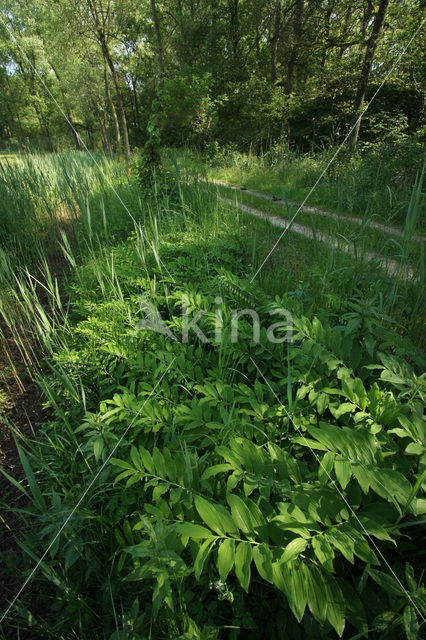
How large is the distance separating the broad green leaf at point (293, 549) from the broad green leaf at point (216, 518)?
0.12m

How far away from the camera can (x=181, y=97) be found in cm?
1263

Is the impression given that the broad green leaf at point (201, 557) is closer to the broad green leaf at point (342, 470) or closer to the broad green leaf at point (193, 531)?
the broad green leaf at point (193, 531)

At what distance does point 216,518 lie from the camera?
0.69m

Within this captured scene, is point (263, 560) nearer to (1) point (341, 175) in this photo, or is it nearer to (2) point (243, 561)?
(2) point (243, 561)

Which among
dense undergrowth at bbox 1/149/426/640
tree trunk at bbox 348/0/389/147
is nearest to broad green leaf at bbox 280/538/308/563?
dense undergrowth at bbox 1/149/426/640

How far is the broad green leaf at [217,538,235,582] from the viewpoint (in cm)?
61

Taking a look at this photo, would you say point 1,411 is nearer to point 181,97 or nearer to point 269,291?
point 269,291

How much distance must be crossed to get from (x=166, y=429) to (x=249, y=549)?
1.78 ft

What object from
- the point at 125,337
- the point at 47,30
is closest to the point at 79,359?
the point at 125,337

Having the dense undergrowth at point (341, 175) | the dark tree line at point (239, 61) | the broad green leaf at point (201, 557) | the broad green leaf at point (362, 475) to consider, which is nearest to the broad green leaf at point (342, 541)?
the broad green leaf at point (362, 475)

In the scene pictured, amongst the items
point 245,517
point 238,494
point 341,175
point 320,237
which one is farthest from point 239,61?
point 245,517

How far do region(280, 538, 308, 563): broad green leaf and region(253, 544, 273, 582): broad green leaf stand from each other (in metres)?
0.04

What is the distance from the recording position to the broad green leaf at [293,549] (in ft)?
1.98

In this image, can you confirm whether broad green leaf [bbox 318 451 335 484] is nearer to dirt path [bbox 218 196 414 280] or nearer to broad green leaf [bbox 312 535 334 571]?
broad green leaf [bbox 312 535 334 571]
